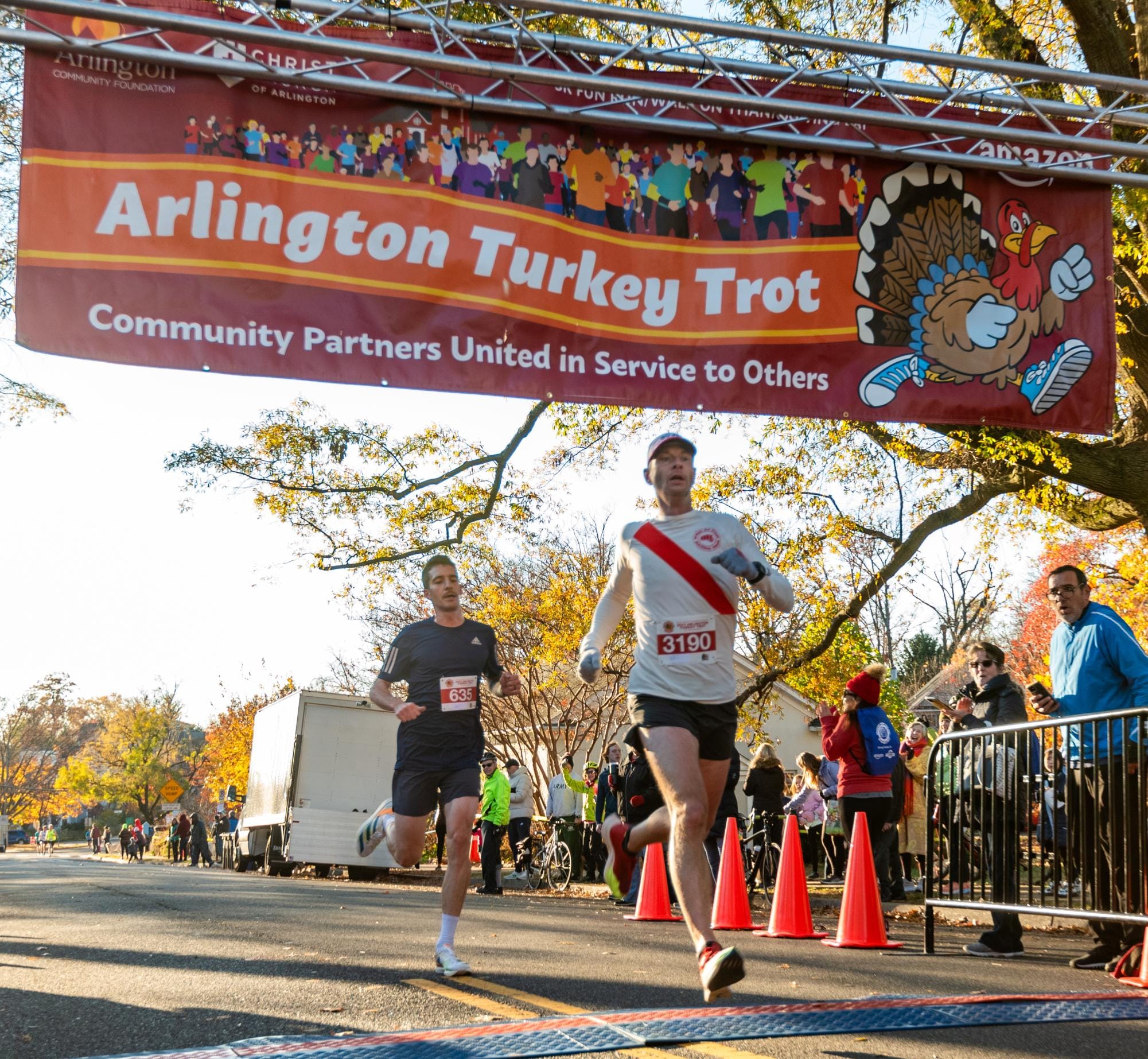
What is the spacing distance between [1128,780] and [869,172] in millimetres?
3899

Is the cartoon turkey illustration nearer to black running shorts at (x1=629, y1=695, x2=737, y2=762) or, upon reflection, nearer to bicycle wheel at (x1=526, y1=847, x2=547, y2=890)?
black running shorts at (x1=629, y1=695, x2=737, y2=762)

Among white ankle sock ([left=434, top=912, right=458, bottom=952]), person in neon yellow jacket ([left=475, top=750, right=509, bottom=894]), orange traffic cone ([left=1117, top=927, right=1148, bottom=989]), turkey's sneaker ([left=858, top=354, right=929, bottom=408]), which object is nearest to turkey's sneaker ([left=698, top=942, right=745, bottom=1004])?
white ankle sock ([left=434, top=912, right=458, bottom=952])

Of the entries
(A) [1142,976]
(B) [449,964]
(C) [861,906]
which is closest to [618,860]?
(B) [449,964]

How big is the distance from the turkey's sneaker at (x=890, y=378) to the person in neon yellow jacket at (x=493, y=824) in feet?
34.6

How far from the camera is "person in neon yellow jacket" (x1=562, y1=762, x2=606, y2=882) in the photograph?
18625mm

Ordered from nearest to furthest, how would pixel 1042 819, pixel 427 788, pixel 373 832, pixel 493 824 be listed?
pixel 427 788, pixel 1042 819, pixel 373 832, pixel 493 824

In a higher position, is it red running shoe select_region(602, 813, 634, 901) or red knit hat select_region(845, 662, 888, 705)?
red knit hat select_region(845, 662, 888, 705)

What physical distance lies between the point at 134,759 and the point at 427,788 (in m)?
87.7

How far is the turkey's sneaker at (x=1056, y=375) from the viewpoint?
8.07m

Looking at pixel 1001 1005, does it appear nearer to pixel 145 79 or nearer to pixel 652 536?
pixel 652 536

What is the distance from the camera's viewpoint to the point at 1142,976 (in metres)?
6.18

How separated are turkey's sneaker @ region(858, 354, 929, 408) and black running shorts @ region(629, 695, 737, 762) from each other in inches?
125

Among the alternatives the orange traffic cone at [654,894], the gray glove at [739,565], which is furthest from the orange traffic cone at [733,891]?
the gray glove at [739,565]

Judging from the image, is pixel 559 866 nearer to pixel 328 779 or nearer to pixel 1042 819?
pixel 328 779
